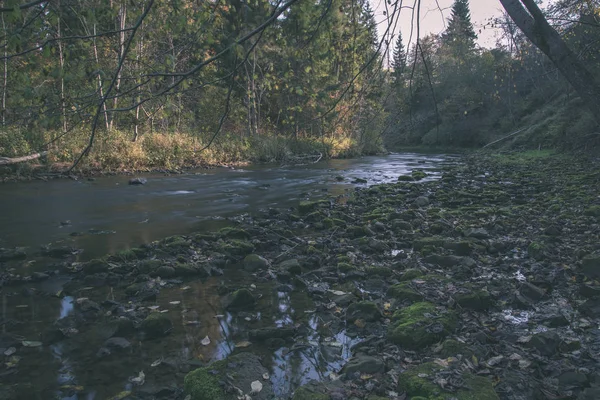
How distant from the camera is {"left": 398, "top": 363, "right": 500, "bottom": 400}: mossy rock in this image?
282 cm

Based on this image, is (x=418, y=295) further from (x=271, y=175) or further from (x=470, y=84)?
(x=470, y=84)

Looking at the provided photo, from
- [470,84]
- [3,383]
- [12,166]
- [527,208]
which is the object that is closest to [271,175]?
[12,166]

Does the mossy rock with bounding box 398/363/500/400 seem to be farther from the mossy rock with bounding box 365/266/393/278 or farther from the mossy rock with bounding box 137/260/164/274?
the mossy rock with bounding box 137/260/164/274

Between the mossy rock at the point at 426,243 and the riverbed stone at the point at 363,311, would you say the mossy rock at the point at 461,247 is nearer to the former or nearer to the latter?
the mossy rock at the point at 426,243

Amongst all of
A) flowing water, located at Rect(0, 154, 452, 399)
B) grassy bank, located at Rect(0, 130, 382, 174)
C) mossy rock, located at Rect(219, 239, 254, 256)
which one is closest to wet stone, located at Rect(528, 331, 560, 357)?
flowing water, located at Rect(0, 154, 452, 399)

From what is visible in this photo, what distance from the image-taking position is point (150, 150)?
66.9ft

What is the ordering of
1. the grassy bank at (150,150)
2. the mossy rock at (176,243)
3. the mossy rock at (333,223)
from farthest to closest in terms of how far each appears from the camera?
the grassy bank at (150,150)
the mossy rock at (333,223)
the mossy rock at (176,243)

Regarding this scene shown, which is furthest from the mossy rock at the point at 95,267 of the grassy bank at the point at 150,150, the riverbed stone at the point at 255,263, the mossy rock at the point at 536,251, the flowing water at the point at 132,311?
the grassy bank at the point at 150,150

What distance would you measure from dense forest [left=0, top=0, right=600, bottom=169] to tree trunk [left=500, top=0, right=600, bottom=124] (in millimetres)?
804

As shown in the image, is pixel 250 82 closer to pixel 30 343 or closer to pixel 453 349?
pixel 30 343

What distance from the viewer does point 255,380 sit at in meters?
3.29

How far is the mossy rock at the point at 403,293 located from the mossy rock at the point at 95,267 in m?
3.80

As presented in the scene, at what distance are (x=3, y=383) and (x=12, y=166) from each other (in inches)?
574

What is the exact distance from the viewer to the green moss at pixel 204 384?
3033 mm
